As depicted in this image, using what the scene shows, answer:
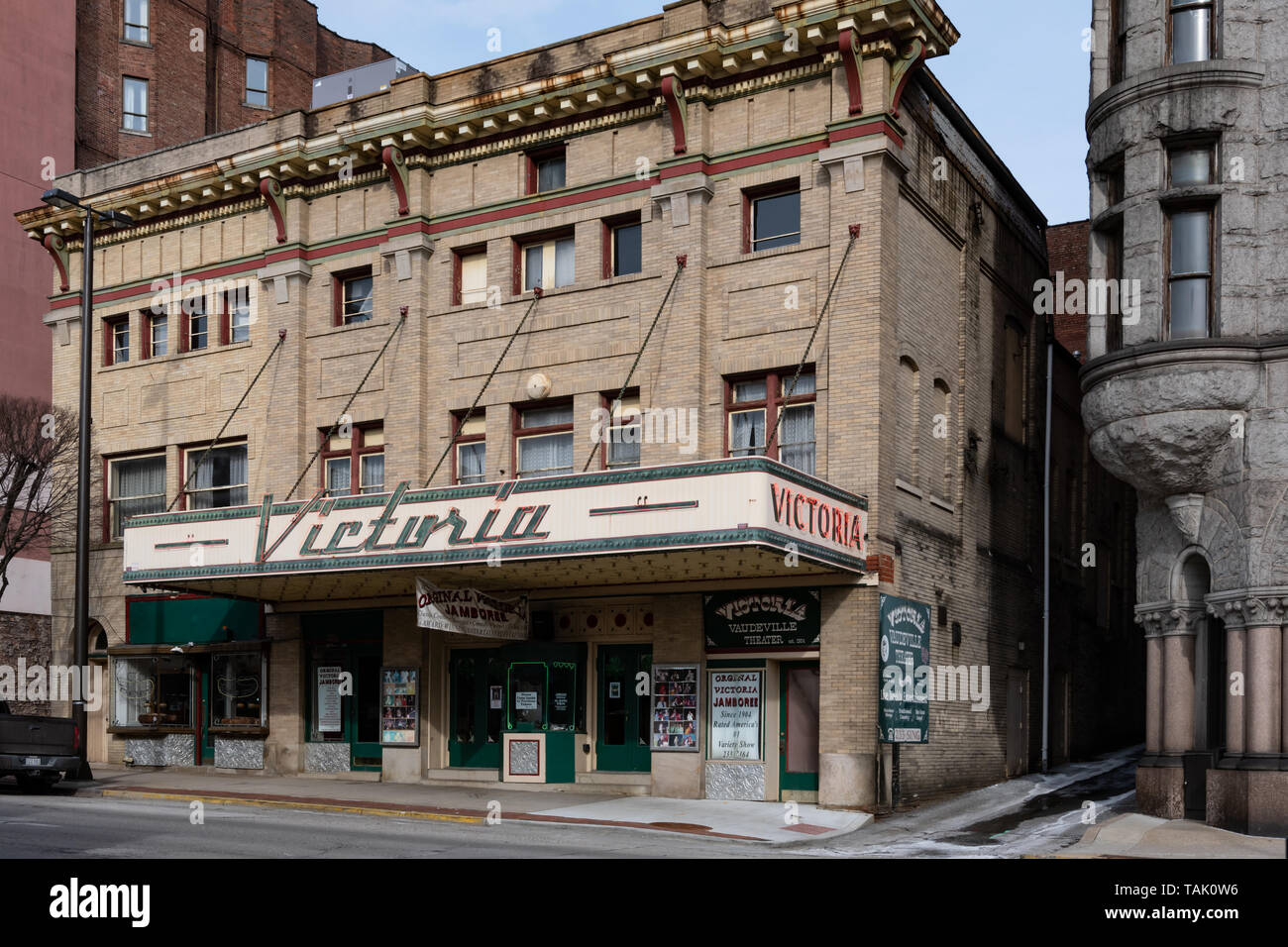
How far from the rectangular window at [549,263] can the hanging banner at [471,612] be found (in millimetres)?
6366

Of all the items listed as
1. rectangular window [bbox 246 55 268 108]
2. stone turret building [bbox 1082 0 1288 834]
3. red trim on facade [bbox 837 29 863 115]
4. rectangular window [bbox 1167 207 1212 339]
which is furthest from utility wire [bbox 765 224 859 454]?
rectangular window [bbox 246 55 268 108]

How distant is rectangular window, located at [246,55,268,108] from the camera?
55.7 meters

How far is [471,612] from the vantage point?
2467 cm

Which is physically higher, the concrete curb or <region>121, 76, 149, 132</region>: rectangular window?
<region>121, 76, 149, 132</region>: rectangular window

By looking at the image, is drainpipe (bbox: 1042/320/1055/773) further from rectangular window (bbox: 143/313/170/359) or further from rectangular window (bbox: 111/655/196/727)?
rectangular window (bbox: 143/313/170/359)

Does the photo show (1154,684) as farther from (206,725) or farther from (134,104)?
(134,104)

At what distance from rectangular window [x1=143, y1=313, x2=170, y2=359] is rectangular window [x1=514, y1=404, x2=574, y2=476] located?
10967 mm

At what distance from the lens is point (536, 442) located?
27.4 m

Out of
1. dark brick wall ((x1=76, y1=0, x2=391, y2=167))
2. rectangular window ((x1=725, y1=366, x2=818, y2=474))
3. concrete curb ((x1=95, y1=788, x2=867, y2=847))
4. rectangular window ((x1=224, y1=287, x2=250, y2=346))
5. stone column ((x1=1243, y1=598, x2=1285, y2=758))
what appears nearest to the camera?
concrete curb ((x1=95, y1=788, x2=867, y2=847))

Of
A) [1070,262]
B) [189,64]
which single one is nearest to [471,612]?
[1070,262]

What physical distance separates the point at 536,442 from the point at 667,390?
3353 millimetres

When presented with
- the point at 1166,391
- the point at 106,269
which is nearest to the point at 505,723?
the point at 1166,391

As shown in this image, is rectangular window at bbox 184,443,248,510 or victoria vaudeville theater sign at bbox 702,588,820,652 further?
rectangular window at bbox 184,443,248,510

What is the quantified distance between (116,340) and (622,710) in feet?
57.2
